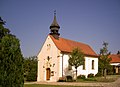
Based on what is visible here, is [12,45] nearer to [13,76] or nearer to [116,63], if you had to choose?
[13,76]

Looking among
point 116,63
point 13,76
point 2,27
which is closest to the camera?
point 13,76

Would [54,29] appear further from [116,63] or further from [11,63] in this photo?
[116,63]

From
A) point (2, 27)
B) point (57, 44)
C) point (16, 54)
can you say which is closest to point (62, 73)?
point (57, 44)

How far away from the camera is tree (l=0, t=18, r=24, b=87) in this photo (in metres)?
9.52

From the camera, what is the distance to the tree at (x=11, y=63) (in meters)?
9.52

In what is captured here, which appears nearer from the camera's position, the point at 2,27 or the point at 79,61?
the point at 79,61

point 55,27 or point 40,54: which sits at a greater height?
point 55,27

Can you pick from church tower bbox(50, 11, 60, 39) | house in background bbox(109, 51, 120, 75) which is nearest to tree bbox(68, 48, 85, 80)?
church tower bbox(50, 11, 60, 39)

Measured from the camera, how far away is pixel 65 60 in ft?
113

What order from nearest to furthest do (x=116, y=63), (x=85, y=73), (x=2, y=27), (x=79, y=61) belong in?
1. (x=79, y=61)
2. (x=2, y=27)
3. (x=85, y=73)
4. (x=116, y=63)

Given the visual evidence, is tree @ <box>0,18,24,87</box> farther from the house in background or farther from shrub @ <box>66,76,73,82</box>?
the house in background

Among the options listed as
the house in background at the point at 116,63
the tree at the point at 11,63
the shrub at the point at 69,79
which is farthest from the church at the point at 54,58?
the house in background at the point at 116,63

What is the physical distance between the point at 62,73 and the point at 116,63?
3149 centimetres

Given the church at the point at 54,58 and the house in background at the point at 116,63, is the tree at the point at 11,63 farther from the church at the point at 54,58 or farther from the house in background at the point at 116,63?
the house in background at the point at 116,63
